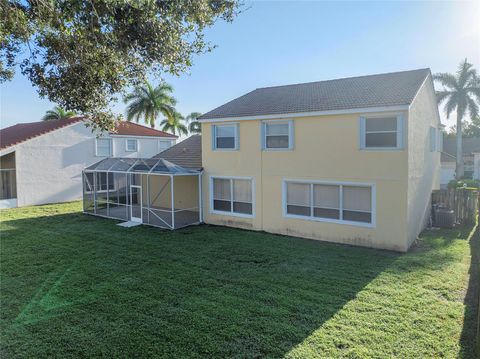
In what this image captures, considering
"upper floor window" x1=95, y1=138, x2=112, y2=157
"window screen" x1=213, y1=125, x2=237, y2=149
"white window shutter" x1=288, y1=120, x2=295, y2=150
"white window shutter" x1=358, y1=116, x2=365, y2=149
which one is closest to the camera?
"white window shutter" x1=358, y1=116, x2=365, y2=149

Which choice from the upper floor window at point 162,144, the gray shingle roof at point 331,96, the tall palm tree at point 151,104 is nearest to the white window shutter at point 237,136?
the gray shingle roof at point 331,96

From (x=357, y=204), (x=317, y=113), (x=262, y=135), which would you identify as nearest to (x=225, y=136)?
(x=262, y=135)

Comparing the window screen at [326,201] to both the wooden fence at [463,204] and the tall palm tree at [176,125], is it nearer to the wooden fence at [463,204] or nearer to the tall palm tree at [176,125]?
the wooden fence at [463,204]

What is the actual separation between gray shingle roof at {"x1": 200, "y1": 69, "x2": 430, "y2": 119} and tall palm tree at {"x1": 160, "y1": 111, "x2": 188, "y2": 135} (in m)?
29.8

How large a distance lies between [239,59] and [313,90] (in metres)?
3.91

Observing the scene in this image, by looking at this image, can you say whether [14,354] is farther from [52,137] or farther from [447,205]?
[52,137]

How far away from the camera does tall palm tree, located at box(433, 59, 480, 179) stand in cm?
4116

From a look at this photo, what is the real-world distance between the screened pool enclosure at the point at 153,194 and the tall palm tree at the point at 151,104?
2104cm

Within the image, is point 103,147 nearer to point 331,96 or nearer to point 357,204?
point 331,96

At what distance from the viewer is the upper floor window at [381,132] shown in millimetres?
11867

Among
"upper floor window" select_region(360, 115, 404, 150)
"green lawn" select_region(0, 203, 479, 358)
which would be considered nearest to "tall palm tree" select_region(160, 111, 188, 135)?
"green lawn" select_region(0, 203, 479, 358)

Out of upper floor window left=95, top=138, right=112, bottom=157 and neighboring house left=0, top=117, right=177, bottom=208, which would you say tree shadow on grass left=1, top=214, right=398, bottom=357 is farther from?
upper floor window left=95, top=138, right=112, bottom=157

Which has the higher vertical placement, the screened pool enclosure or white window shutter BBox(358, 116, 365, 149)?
white window shutter BBox(358, 116, 365, 149)

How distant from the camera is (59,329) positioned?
6.55 meters
